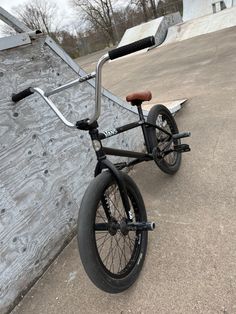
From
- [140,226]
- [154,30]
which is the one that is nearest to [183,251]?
[140,226]

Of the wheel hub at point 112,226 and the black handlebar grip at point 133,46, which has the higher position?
the black handlebar grip at point 133,46

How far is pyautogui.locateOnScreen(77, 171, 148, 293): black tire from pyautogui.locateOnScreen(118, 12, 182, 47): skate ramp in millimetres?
14049

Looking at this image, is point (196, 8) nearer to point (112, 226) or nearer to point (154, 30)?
point (154, 30)

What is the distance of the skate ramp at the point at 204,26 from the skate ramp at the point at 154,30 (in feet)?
2.45

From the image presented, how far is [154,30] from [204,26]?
2.89 metres

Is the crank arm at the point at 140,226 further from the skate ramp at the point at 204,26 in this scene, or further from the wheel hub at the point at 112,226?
the skate ramp at the point at 204,26

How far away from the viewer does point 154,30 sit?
15.6 meters

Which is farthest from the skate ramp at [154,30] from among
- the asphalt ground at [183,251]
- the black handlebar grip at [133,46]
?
the black handlebar grip at [133,46]

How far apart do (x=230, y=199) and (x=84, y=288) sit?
1331 mm

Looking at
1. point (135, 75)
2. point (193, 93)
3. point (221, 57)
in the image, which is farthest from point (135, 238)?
point (135, 75)

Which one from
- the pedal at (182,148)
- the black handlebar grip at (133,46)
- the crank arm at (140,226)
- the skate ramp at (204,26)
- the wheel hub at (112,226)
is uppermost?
the black handlebar grip at (133,46)

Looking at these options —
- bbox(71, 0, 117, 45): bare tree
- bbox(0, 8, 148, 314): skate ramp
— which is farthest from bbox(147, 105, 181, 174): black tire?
bbox(71, 0, 117, 45): bare tree

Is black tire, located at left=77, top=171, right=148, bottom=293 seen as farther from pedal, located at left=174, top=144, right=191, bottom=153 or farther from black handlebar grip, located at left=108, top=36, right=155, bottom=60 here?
pedal, located at left=174, top=144, right=191, bottom=153

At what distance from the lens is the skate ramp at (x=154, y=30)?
15.5m
